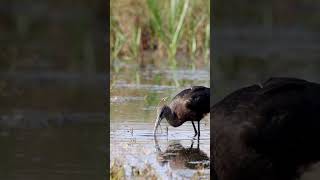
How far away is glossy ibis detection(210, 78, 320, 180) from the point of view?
8.86ft

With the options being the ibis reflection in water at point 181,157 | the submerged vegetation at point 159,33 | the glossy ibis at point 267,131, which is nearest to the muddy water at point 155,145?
the ibis reflection in water at point 181,157

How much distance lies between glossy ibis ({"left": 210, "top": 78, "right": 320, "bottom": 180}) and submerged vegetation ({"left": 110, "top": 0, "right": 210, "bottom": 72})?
421mm

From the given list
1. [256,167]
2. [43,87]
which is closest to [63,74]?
[43,87]

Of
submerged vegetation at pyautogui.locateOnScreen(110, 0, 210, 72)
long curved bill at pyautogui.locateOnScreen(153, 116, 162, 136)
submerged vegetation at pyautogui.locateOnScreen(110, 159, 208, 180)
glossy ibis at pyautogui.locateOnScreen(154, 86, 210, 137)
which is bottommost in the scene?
submerged vegetation at pyautogui.locateOnScreen(110, 159, 208, 180)

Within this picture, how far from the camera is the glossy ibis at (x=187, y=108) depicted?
2.64m

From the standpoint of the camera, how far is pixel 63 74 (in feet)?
11.2

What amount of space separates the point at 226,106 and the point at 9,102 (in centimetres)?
128

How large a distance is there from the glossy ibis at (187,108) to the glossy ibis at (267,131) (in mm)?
39

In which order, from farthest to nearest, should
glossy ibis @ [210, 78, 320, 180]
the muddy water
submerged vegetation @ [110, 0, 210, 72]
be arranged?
submerged vegetation @ [110, 0, 210, 72]
glossy ibis @ [210, 78, 320, 180]
the muddy water

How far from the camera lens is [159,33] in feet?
11.9

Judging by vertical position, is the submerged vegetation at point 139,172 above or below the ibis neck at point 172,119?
below

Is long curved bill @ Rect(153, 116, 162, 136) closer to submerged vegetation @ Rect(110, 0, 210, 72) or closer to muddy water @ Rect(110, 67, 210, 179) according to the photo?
muddy water @ Rect(110, 67, 210, 179)

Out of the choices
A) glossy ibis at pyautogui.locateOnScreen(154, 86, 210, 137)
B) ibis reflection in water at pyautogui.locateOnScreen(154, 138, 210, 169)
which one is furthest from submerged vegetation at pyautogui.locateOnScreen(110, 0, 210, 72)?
ibis reflection in water at pyautogui.locateOnScreen(154, 138, 210, 169)

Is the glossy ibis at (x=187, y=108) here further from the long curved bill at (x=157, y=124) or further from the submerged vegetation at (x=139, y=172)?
the submerged vegetation at (x=139, y=172)
